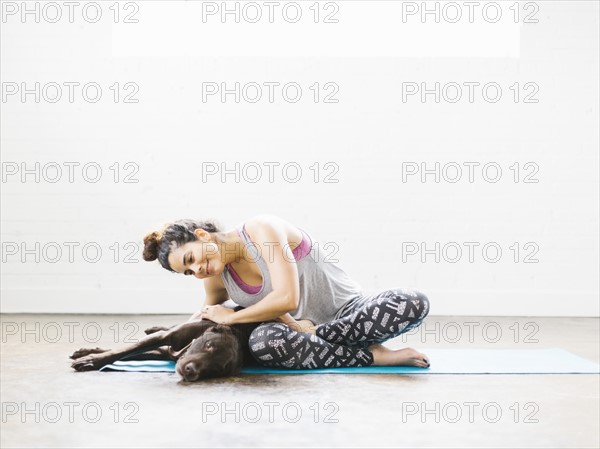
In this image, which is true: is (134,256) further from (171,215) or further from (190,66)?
(190,66)

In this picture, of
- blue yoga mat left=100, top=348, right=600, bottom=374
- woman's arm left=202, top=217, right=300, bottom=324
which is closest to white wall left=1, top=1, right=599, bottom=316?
blue yoga mat left=100, top=348, right=600, bottom=374

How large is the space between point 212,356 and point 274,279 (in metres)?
0.35

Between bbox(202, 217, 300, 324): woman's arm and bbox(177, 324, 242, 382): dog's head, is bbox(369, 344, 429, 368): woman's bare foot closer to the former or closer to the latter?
bbox(202, 217, 300, 324): woman's arm

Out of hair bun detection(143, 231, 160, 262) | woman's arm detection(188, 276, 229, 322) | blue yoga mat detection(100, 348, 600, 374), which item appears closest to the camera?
hair bun detection(143, 231, 160, 262)

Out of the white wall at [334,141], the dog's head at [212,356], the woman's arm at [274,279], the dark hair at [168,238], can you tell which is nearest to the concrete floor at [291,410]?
the dog's head at [212,356]

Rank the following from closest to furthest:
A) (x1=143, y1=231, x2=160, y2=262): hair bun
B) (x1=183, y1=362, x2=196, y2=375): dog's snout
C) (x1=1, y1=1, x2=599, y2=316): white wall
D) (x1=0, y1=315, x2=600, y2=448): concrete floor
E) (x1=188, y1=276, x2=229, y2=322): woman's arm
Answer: (x1=0, y1=315, x2=600, y2=448): concrete floor
(x1=183, y1=362, x2=196, y2=375): dog's snout
(x1=143, y1=231, x2=160, y2=262): hair bun
(x1=188, y1=276, x2=229, y2=322): woman's arm
(x1=1, y1=1, x2=599, y2=316): white wall

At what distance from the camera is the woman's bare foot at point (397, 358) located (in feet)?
9.83

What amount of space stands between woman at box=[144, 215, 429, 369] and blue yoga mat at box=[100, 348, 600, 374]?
60 mm

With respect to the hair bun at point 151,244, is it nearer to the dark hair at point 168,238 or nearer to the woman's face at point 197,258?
the dark hair at point 168,238

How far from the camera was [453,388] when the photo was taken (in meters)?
2.66

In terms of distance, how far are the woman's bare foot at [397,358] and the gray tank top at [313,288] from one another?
0.72 feet

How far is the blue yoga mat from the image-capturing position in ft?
9.56

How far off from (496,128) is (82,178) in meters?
2.87

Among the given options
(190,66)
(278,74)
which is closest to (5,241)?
(190,66)
